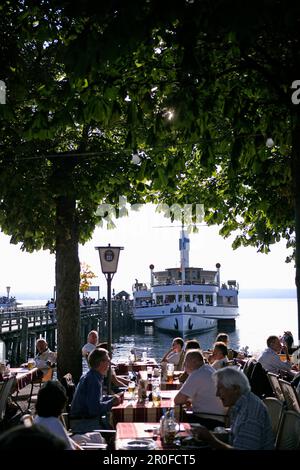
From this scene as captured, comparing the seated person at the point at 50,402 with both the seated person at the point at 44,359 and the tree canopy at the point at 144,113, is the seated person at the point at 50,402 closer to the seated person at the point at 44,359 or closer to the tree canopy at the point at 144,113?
the tree canopy at the point at 144,113

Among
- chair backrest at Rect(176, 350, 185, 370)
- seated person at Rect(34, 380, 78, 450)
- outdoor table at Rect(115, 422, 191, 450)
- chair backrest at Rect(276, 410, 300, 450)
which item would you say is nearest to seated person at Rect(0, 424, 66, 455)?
seated person at Rect(34, 380, 78, 450)

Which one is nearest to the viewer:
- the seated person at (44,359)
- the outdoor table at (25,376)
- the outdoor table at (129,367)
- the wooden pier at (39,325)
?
the outdoor table at (25,376)

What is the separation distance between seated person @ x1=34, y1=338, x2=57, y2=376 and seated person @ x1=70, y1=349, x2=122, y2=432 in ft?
19.4

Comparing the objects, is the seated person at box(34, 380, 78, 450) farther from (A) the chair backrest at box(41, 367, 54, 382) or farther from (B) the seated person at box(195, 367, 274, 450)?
(A) the chair backrest at box(41, 367, 54, 382)

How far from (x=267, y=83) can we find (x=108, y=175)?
4566 mm

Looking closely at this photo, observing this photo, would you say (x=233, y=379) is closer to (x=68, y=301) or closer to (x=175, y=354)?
(x=68, y=301)

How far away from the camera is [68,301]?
11586 mm

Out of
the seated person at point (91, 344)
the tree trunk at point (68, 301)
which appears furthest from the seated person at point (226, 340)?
the tree trunk at point (68, 301)

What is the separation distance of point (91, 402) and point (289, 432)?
2.70m

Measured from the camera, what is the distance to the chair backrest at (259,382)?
9.03 m

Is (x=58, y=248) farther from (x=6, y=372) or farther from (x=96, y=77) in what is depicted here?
(x=96, y=77)

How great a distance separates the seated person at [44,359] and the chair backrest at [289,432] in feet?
27.9

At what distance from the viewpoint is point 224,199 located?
11.8 metres

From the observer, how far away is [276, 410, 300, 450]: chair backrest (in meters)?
4.40
